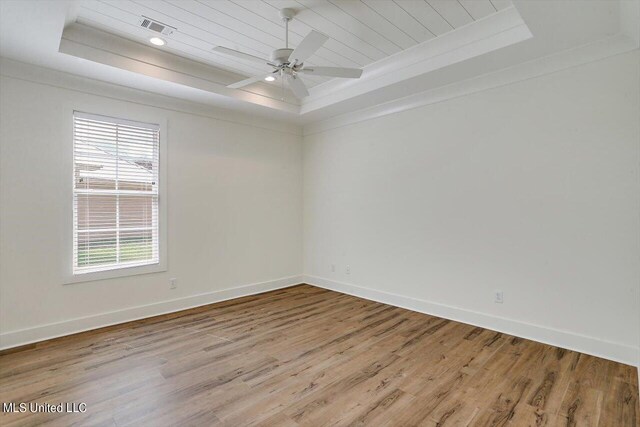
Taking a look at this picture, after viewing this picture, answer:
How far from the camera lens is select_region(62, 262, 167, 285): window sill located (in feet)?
11.4

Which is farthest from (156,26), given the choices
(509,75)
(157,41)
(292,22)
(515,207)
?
(515,207)

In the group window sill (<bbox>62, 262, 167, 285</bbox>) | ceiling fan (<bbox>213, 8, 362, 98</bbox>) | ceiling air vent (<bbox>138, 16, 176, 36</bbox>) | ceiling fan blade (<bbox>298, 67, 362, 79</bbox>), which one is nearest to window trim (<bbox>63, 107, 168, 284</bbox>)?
window sill (<bbox>62, 262, 167, 285</bbox>)

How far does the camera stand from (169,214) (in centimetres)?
418

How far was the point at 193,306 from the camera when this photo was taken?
4363 mm

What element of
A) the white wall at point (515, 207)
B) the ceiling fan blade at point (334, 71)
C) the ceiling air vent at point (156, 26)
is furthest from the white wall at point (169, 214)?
the ceiling fan blade at point (334, 71)

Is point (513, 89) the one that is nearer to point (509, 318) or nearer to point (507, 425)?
point (509, 318)

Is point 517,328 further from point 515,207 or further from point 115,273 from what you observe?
point 115,273

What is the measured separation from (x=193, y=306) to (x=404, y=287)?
2.80 metres

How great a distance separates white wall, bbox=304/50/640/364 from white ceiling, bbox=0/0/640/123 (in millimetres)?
438

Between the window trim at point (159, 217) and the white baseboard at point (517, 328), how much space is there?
272 cm

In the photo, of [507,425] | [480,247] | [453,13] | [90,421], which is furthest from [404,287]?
[90,421]

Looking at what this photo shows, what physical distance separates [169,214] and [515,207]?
3996 mm

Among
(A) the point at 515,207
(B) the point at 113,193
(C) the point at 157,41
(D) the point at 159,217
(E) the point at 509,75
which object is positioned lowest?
(D) the point at 159,217

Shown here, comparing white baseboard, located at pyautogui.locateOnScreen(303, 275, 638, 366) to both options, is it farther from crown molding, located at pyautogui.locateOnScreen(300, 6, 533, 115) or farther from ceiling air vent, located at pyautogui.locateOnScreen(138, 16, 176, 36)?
ceiling air vent, located at pyautogui.locateOnScreen(138, 16, 176, 36)
